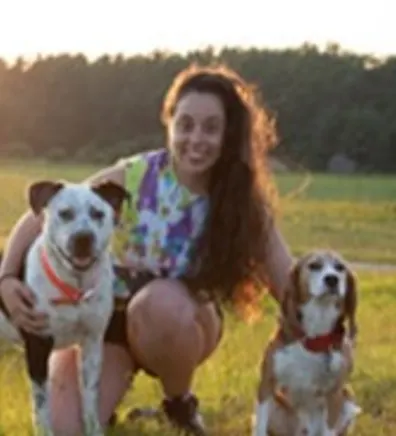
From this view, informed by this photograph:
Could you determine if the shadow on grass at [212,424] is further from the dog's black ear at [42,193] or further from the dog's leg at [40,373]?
the dog's black ear at [42,193]

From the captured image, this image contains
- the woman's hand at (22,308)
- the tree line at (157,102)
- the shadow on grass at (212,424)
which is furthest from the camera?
the tree line at (157,102)

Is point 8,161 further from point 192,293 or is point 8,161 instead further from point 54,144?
point 192,293

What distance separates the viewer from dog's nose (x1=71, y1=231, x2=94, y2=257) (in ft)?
16.3

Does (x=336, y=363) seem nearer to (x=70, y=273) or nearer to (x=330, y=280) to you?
(x=330, y=280)

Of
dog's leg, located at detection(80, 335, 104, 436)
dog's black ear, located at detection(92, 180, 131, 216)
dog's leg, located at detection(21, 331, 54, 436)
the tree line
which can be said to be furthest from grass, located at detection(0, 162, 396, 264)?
the tree line

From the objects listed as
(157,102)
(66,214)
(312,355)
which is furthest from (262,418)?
(157,102)

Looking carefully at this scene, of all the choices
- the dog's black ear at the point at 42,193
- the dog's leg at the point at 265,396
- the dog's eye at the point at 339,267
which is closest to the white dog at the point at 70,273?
the dog's black ear at the point at 42,193

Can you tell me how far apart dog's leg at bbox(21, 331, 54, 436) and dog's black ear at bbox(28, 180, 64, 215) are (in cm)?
57

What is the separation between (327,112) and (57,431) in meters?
59.5

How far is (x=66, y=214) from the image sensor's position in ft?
16.6

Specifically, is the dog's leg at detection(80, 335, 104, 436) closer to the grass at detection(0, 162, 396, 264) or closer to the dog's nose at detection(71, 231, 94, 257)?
the dog's nose at detection(71, 231, 94, 257)

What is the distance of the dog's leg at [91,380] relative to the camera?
214 inches

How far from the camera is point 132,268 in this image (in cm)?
587

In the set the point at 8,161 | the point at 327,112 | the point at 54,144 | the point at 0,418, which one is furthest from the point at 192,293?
the point at 54,144
